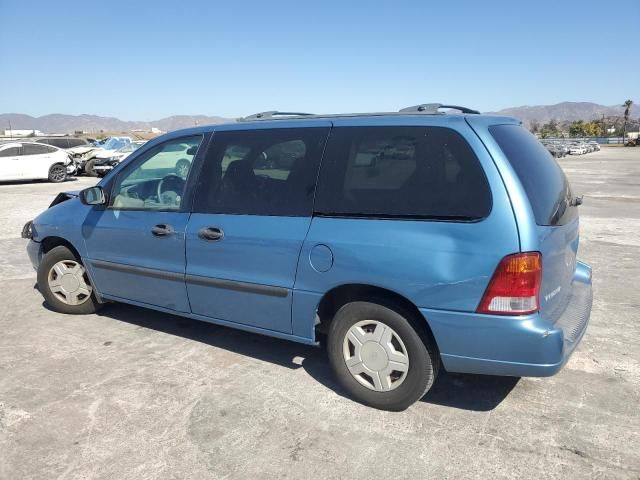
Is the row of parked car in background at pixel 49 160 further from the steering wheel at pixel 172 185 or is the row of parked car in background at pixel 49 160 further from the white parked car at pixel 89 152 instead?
the steering wheel at pixel 172 185

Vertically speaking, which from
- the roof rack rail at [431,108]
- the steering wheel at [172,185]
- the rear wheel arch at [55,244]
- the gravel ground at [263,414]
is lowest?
the gravel ground at [263,414]

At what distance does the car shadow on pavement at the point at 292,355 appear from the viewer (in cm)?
341

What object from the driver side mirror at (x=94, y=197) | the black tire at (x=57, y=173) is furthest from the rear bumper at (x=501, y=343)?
the black tire at (x=57, y=173)

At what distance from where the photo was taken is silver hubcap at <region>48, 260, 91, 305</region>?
4820 mm

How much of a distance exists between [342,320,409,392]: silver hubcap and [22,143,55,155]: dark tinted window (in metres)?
19.1

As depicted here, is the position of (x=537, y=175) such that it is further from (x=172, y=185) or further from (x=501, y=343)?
(x=172, y=185)

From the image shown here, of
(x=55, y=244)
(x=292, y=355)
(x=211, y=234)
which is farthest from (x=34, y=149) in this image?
(x=292, y=355)

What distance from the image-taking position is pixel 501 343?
2805mm

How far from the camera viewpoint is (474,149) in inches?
114

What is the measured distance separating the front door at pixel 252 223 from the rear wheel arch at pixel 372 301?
0.24m

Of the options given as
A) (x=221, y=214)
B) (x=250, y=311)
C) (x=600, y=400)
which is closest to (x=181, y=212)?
(x=221, y=214)

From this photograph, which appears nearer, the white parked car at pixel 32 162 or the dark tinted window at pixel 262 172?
the dark tinted window at pixel 262 172

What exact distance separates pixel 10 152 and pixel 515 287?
1998cm

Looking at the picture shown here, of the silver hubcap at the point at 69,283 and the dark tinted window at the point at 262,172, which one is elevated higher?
the dark tinted window at the point at 262,172
